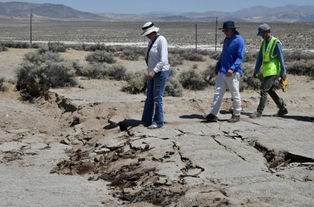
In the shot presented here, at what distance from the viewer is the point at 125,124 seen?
32.6 ft

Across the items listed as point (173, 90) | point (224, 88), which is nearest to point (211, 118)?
point (224, 88)

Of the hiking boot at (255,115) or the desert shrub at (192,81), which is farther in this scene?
the desert shrub at (192,81)

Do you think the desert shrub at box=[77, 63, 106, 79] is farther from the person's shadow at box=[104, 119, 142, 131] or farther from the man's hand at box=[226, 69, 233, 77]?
the man's hand at box=[226, 69, 233, 77]

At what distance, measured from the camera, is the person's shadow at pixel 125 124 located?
9.76 m

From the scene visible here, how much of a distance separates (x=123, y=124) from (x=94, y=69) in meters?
6.53

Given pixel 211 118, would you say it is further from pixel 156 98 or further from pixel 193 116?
pixel 156 98

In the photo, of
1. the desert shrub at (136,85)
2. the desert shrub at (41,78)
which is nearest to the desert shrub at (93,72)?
the desert shrub at (41,78)

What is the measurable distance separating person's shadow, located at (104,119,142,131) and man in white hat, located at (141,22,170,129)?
253mm

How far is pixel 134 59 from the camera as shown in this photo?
2189cm

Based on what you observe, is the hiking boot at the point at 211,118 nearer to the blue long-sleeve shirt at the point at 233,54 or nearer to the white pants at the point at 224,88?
the white pants at the point at 224,88

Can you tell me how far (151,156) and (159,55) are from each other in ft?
6.15

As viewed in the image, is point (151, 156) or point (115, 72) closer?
point (151, 156)

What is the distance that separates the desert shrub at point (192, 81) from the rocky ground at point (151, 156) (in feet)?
8.53

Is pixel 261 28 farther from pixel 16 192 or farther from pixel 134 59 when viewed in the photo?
pixel 134 59
